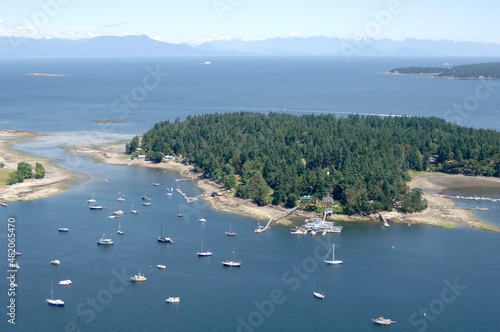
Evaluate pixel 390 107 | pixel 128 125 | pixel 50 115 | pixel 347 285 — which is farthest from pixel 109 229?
pixel 390 107

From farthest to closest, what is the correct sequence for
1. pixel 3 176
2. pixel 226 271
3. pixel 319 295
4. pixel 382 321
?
pixel 3 176, pixel 226 271, pixel 319 295, pixel 382 321

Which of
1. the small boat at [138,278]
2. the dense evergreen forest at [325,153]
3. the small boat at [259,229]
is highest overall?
the dense evergreen forest at [325,153]

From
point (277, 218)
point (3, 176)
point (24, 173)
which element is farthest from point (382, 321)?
point (3, 176)

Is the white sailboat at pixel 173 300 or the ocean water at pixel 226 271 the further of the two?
the white sailboat at pixel 173 300

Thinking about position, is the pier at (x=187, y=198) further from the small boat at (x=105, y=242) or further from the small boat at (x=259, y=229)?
the small boat at (x=105, y=242)

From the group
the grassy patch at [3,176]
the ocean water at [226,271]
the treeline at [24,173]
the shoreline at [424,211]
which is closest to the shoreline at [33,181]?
the treeline at [24,173]

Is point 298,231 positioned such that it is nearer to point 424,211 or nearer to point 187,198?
point 424,211
